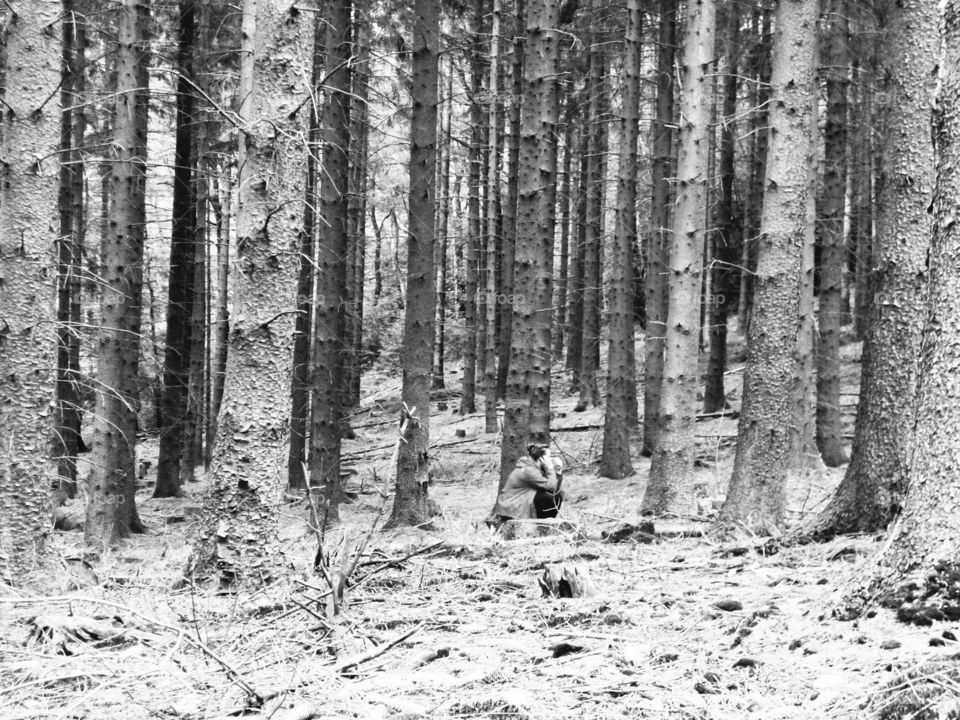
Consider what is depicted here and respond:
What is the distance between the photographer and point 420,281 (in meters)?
11.5

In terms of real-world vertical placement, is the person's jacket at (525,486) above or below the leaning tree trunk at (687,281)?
below

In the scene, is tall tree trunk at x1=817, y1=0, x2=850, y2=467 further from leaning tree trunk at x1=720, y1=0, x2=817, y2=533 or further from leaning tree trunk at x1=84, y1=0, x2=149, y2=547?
leaning tree trunk at x1=84, y1=0, x2=149, y2=547

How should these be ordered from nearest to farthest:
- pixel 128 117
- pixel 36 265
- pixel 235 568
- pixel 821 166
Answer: pixel 235 568
pixel 36 265
pixel 128 117
pixel 821 166

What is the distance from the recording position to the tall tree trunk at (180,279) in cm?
1410

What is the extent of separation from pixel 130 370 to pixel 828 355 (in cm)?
1257

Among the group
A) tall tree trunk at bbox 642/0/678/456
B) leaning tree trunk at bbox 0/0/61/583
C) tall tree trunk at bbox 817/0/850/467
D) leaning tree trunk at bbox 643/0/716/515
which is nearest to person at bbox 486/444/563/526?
leaning tree trunk at bbox 643/0/716/515

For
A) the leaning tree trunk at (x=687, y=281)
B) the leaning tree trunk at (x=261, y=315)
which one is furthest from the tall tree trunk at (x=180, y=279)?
the leaning tree trunk at (x=687, y=281)

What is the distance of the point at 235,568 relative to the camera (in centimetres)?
580

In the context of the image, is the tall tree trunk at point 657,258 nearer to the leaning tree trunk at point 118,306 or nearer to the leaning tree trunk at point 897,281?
the leaning tree trunk at point 118,306

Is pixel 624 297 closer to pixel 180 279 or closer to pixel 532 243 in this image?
pixel 532 243

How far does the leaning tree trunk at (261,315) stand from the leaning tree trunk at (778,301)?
13.6ft

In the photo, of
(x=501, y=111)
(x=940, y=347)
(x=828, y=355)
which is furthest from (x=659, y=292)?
(x=940, y=347)

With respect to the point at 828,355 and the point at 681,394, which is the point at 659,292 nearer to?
the point at 828,355

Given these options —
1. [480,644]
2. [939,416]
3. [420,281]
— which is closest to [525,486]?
[420,281]
